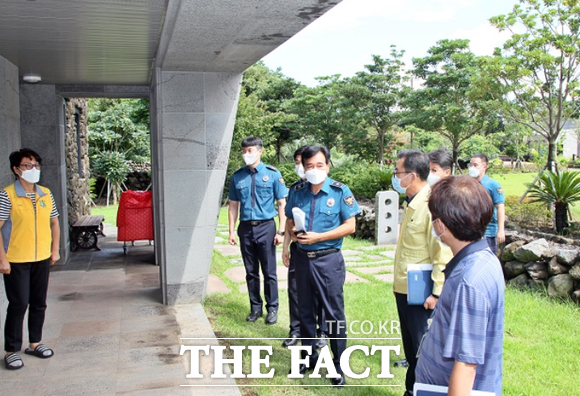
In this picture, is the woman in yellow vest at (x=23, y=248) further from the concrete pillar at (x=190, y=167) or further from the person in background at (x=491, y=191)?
the person in background at (x=491, y=191)

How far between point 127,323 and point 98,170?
14.5 m

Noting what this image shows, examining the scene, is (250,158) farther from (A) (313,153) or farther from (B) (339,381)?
(B) (339,381)

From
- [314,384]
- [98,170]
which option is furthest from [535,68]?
[98,170]

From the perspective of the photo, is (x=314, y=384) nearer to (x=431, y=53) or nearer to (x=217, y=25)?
(x=217, y=25)

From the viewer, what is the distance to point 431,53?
1736 cm

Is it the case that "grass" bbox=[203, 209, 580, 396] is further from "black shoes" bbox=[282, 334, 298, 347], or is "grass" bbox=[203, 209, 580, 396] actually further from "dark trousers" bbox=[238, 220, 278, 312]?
"dark trousers" bbox=[238, 220, 278, 312]

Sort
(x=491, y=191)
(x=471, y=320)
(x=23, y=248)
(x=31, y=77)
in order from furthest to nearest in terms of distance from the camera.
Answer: (x=31, y=77) → (x=491, y=191) → (x=23, y=248) → (x=471, y=320)

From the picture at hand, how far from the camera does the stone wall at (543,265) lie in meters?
5.55

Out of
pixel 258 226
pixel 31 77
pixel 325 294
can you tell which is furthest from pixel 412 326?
pixel 31 77

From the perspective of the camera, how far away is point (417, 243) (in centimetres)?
321

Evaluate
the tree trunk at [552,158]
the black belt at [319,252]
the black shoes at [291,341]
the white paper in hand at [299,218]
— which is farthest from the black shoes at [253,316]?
the tree trunk at [552,158]

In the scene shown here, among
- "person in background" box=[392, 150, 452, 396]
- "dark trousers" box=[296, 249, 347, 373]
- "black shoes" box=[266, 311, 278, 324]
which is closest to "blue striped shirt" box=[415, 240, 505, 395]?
"person in background" box=[392, 150, 452, 396]

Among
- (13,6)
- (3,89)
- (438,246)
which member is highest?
(13,6)

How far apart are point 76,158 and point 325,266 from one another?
8289mm
